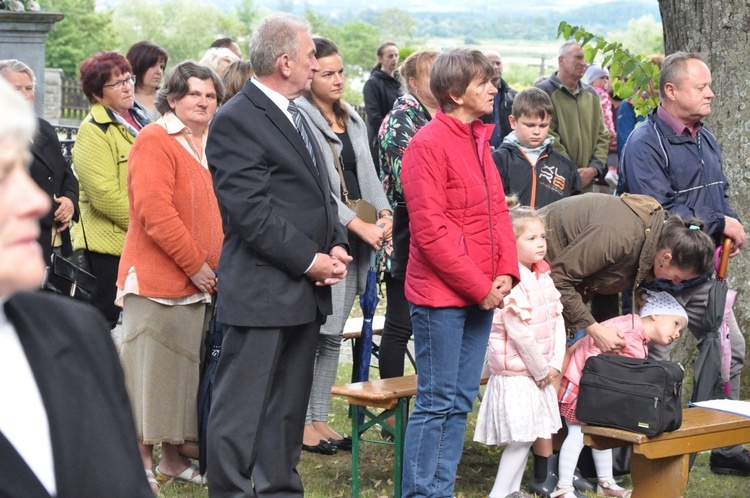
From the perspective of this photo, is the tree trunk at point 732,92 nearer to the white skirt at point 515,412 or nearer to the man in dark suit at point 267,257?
the white skirt at point 515,412

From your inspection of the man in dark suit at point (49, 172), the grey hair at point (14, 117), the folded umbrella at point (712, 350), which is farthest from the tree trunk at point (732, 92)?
the grey hair at point (14, 117)

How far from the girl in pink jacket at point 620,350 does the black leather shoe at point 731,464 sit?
0.69 meters

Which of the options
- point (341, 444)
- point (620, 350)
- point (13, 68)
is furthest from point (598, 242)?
point (13, 68)

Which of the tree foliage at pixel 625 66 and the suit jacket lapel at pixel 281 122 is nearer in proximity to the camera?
the suit jacket lapel at pixel 281 122

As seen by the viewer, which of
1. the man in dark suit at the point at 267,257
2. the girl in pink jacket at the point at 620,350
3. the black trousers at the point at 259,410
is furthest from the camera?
the girl in pink jacket at the point at 620,350

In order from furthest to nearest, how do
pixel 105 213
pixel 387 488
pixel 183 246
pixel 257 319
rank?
pixel 105 213 → pixel 387 488 → pixel 183 246 → pixel 257 319

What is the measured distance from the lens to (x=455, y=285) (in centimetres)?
430

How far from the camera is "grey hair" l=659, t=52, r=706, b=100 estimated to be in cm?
572

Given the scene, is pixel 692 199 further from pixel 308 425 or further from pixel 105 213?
pixel 105 213

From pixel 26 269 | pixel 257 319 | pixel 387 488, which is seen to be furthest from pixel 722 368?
pixel 26 269

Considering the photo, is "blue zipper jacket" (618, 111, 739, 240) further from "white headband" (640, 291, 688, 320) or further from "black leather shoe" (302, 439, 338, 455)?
"black leather shoe" (302, 439, 338, 455)

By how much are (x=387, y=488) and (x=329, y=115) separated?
75.2 inches

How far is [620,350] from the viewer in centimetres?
506

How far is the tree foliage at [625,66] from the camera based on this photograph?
6.83 metres
